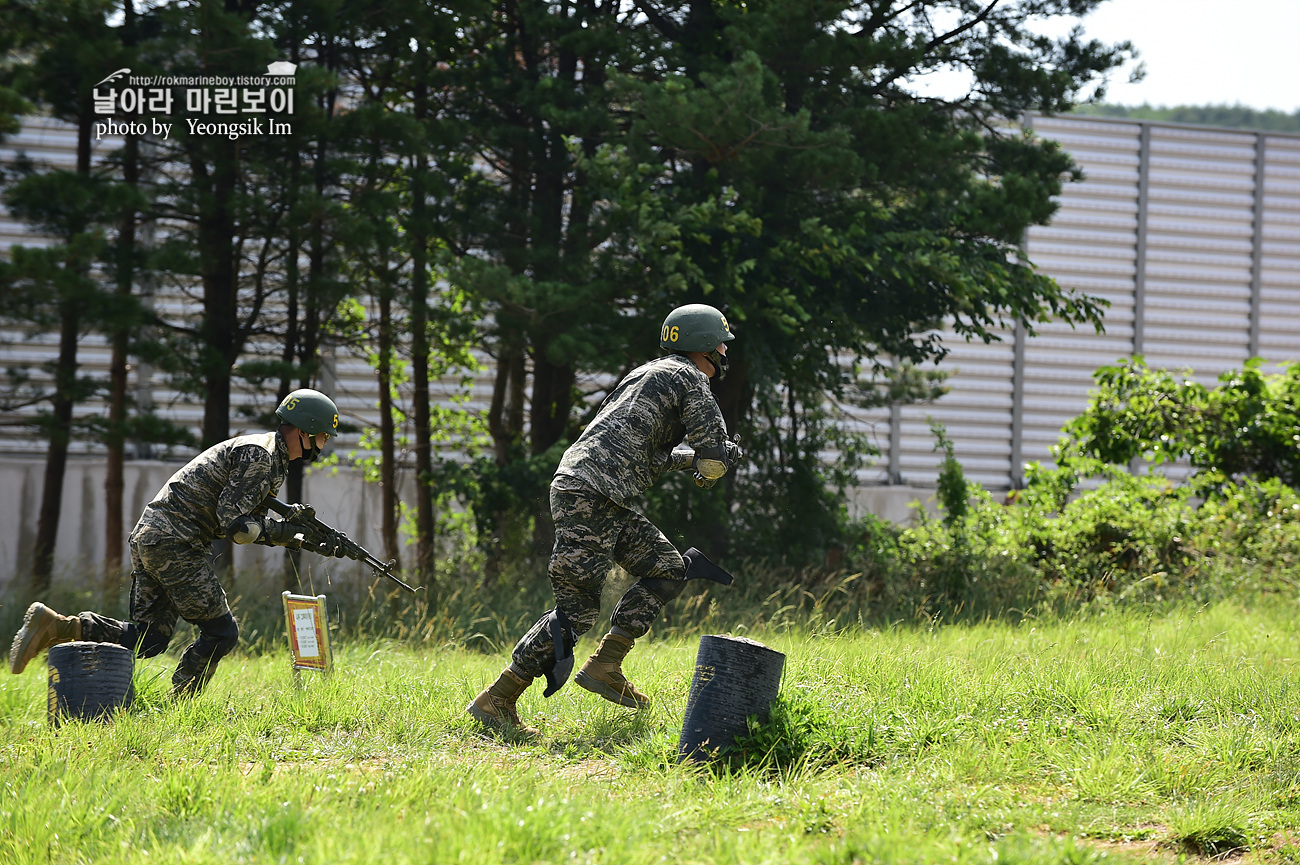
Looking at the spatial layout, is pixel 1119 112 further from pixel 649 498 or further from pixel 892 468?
pixel 649 498

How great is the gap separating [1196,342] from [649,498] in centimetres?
1011

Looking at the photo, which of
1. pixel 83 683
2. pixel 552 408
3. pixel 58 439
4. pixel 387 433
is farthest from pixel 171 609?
pixel 552 408

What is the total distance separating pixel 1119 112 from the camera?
1916 centimetres

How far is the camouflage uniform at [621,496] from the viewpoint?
164 inches

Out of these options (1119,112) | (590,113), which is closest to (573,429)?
(590,113)

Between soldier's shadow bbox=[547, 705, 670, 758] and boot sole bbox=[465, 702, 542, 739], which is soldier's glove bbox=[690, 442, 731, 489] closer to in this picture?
soldier's shadow bbox=[547, 705, 670, 758]

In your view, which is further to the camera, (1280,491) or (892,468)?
(892,468)

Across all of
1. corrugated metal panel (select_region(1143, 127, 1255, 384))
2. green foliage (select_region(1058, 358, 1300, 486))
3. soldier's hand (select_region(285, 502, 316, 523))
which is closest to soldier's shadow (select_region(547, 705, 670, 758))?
soldier's hand (select_region(285, 502, 316, 523))

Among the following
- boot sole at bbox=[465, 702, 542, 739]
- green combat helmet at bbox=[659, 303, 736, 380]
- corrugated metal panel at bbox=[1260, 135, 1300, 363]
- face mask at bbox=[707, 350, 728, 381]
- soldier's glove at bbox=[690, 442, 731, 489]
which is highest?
corrugated metal panel at bbox=[1260, 135, 1300, 363]

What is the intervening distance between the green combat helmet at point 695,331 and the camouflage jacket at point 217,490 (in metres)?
2.04

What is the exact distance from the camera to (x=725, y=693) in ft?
12.2

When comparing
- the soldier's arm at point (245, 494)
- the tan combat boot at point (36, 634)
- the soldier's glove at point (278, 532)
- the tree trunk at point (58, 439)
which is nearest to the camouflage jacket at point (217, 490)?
the soldier's arm at point (245, 494)

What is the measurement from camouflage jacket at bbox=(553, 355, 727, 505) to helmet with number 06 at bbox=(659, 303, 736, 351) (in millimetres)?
96

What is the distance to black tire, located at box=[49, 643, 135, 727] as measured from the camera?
418cm
